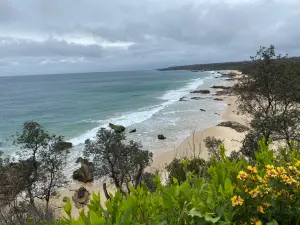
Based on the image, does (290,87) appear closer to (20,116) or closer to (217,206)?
(217,206)

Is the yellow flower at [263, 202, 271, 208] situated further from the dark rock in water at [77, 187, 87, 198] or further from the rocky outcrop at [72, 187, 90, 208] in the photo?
the dark rock in water at [77, 187, 87, 198]

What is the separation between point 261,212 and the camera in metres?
2.12

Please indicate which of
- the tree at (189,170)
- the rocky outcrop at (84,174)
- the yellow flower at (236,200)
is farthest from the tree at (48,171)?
the yellow flower at (236,200)

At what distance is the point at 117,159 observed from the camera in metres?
19.8

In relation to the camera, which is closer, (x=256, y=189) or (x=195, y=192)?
(x=256, y=189)

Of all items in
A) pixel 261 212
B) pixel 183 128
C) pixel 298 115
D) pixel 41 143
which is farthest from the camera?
pixel 183 128

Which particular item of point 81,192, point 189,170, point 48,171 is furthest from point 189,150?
point 189,170

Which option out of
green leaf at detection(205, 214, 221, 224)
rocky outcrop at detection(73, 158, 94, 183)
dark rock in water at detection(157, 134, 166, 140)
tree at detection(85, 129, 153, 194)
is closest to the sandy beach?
rocky outcrop at detection(73, 158, 94, 183)

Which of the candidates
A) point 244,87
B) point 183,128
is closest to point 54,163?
point 244,87

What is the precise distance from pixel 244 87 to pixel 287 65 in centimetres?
343

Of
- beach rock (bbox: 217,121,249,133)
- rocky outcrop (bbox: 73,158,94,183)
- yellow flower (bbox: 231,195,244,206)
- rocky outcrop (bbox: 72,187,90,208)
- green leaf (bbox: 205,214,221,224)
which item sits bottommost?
rocky outcrop (bbox: 72,187,90,208)

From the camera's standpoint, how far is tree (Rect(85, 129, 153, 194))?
755 inches

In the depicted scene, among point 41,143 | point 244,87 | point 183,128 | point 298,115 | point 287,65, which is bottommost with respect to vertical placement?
point 183,128

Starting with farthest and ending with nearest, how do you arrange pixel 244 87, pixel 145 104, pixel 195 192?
pixel 145 104 < pixel 244 87 < pixel 195 192
